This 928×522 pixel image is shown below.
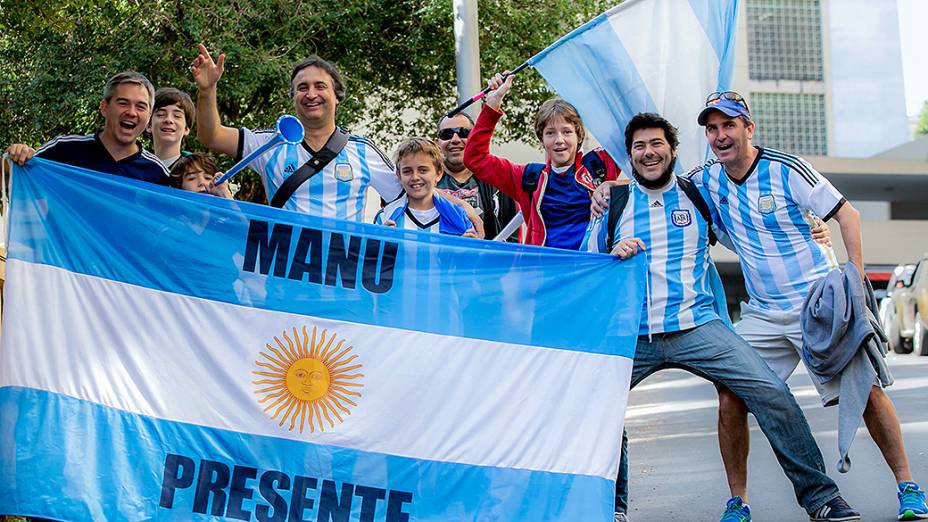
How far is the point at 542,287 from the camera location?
6688 millimetres

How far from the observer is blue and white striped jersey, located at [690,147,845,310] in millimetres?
7047

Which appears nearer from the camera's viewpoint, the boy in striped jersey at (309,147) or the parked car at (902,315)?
the boy in striped jersey at (309,147)

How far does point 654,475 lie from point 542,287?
388 cm

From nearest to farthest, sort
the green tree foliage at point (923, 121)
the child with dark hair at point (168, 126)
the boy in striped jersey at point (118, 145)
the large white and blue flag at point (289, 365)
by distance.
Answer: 1. the large white and blue flag at point (289, 365)
2. the boy in striped jersey at point (118, 145)
3. the child with dark hair at point (168, 126)
4. the green tree foliage at point (923, 121)

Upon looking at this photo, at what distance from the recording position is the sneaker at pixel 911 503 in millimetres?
7035

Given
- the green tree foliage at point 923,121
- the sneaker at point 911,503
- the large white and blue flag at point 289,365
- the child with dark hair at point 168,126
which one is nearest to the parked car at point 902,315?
the sneaker at point 911,503

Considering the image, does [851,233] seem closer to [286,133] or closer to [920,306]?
[286,133]

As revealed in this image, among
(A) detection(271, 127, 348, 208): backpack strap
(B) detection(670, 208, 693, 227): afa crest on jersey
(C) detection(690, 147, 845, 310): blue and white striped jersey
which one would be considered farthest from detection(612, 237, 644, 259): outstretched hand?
(A) detection(271, 127, 348, 208): backpack strap

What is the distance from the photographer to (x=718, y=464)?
1055 centimetres

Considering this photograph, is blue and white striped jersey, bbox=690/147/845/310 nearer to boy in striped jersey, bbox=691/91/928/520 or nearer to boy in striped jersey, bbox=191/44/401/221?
boy in striped jersey, bbox=691/91/928/520

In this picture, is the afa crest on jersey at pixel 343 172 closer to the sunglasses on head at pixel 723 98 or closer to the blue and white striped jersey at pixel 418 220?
the blue and white striped jersey at pixel 418 220

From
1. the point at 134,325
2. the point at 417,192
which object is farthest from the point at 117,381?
the point at 417,192

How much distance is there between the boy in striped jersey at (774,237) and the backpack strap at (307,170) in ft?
6.34

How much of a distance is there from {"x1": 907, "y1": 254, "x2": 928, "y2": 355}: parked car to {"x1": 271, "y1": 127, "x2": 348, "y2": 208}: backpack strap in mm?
20695
